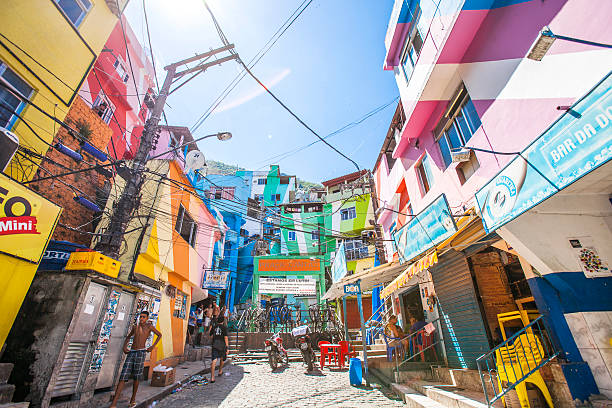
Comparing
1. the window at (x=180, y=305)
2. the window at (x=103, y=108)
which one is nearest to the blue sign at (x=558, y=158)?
the window at (x=180, y=305)

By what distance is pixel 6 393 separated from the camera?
14.4 ft

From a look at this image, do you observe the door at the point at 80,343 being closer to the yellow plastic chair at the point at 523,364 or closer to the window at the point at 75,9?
the window at the point at 75,9

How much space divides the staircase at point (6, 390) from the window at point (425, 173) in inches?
422

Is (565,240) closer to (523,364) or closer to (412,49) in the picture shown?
(523,364)

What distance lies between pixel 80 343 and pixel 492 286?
388 inches

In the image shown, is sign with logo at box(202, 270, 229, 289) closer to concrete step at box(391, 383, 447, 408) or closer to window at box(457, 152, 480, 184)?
concrete step at box(391, 383, 447, 408)

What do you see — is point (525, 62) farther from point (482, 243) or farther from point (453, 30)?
point (482, 243)

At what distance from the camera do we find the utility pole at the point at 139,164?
6.96 m

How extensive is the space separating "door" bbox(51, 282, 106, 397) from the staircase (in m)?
0.58

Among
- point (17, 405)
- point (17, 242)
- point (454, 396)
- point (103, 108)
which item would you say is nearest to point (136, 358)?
point (17, 405)

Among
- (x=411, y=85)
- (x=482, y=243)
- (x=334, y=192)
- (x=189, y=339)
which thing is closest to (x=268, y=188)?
(x=334, y=192)

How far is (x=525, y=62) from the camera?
194 inches

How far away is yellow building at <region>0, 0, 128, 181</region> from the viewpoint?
6.08 metres

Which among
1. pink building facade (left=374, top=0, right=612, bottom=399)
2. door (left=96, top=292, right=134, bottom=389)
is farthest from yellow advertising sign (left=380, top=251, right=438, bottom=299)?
door (left=96, top=292, right=134, bottom=389)
